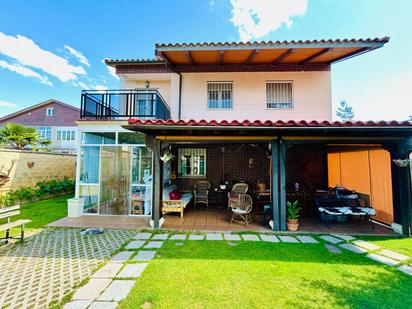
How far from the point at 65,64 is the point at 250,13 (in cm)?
3589

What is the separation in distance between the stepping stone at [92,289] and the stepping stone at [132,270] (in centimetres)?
24

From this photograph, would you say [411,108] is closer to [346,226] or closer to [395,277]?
[346,226]

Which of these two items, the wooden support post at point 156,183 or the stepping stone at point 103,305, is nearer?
the stepping stone at point 103,305

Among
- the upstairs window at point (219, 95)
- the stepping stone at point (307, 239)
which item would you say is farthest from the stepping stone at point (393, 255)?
the upstairs window at point (219, 95)

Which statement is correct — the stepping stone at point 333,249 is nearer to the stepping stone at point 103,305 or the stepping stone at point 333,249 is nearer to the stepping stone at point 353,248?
the stepping stone at point 353,248

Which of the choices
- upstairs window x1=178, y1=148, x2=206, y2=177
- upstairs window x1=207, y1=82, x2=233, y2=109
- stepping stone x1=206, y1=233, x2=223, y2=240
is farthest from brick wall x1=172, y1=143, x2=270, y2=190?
stepping stone x1=206, y1=233, x2=223, y2=240

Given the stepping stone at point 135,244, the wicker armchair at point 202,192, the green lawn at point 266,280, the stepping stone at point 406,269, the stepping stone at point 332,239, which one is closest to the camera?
the green lawn at point 266,280

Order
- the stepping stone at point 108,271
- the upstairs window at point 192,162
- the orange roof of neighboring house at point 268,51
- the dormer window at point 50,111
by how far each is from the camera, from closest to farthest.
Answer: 1. the stepping stone at point 108,271
2. the orange roof of neighboring house at point 268,51
3. the upstairs window at point 192,162
4. the dormer window at point 50,111

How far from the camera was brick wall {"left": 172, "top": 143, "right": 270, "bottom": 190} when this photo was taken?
958 centimetres

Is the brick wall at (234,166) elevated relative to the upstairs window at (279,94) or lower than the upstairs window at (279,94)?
lower

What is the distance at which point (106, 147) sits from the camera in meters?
7.43

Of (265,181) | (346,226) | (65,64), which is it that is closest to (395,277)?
(346,226)

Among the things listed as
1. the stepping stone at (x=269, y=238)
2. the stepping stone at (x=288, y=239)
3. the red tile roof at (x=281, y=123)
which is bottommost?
the stepping stone at (x=288, y=239)

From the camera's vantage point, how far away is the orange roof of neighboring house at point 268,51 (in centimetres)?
684
